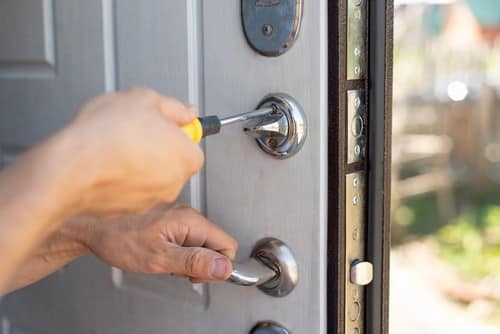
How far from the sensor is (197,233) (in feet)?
2.41

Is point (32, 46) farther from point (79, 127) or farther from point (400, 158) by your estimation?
point (400, 158)

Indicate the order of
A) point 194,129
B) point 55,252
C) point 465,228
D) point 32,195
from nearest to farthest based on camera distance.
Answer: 1. point 32,195
2. point 194,129
3. point 55,252
4. point 465,228

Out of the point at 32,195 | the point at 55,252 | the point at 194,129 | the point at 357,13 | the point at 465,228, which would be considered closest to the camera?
the point at 32,195

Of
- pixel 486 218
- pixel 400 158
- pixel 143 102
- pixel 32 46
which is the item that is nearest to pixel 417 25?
pixel 400 158

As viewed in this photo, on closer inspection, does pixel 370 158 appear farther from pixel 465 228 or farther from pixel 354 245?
pixel 465 228

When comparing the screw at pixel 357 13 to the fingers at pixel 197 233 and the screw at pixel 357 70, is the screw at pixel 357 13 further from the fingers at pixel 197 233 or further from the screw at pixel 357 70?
the fingers at pixel 197 233

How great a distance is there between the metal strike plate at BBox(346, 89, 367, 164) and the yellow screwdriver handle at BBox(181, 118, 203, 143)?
0.60 feet

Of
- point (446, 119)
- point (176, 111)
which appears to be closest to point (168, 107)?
point (176, 111)

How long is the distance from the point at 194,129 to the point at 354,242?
0.81 feet

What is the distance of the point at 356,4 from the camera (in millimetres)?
696

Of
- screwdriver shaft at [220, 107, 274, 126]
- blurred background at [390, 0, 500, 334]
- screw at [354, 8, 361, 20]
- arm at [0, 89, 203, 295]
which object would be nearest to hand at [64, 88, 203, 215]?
arm at [0, 89, 203, 295]

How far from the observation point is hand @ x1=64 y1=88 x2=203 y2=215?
471 mm

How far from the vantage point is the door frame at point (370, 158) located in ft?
2.23

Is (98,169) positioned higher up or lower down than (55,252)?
higher up
